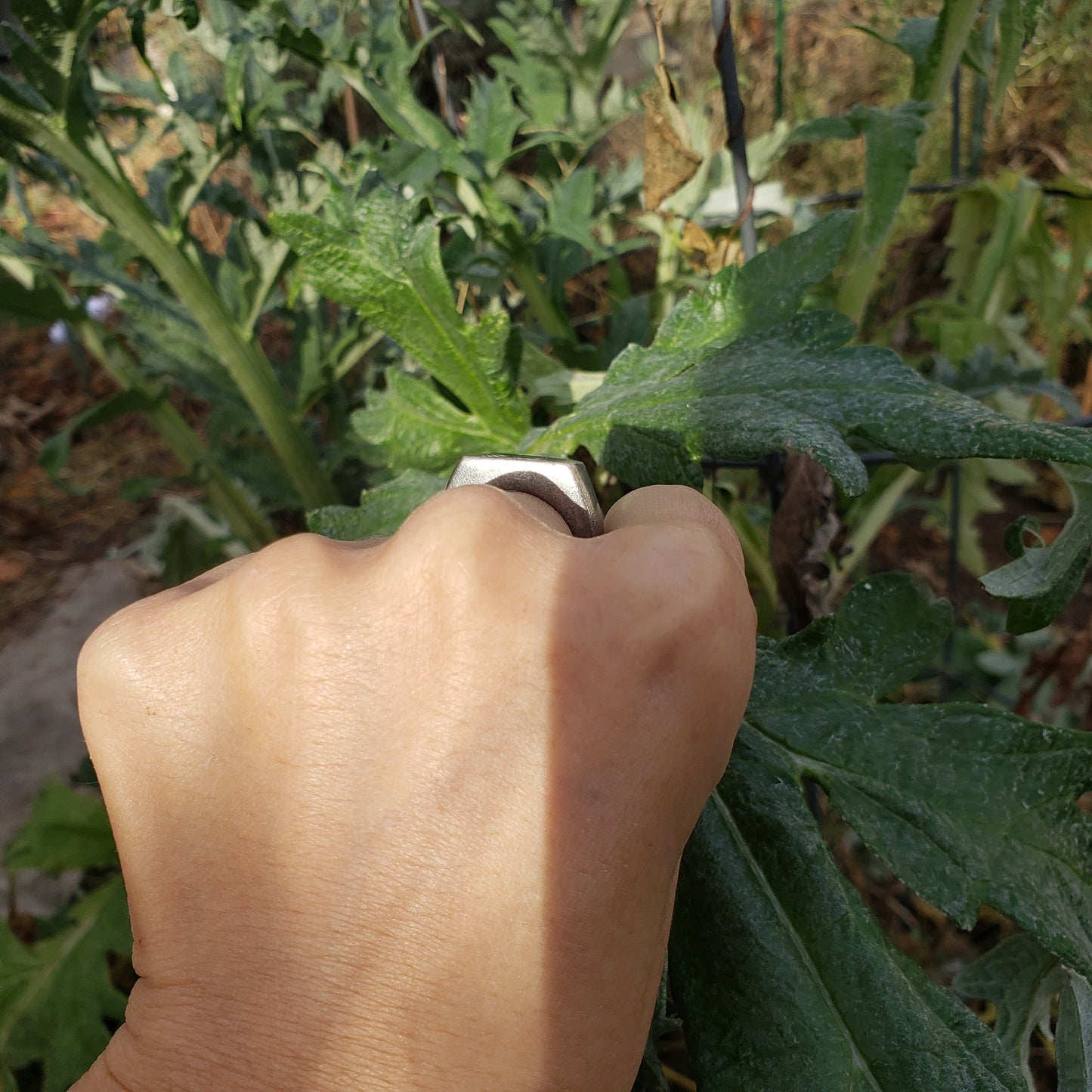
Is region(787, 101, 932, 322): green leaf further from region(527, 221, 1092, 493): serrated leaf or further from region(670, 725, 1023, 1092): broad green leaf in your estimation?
region(670, 725, 1023, 1092): broad green leaf

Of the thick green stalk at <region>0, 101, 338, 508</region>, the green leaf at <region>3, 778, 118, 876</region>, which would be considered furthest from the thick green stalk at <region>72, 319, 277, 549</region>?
the green leaf at <region>3, 778, 118, 876</region>

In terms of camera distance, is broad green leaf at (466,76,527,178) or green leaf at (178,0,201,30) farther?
broad green leaf at (466,76,527,178)

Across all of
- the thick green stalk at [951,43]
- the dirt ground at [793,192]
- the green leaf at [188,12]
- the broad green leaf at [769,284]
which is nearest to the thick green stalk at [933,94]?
the thick green stalk at [951,43]

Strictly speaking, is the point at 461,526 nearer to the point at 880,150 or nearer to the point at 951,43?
the point at 880,150

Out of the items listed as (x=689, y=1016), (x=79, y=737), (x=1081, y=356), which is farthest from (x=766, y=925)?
(x=1081, y=356)

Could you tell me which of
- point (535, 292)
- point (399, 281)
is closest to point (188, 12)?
point (399, 281)
